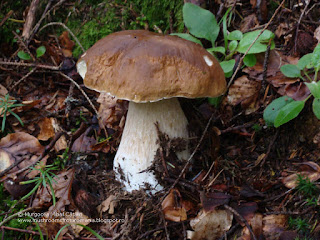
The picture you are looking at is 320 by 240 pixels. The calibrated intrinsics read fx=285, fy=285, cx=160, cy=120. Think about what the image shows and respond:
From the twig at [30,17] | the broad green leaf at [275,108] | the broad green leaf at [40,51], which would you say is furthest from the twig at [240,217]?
the twig at [30,17]

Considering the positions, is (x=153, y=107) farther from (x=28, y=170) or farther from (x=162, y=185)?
(x=28, y=170)

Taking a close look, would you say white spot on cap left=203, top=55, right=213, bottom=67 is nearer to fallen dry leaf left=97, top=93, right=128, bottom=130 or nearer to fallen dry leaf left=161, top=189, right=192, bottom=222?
fallen dry leaf left=161, top=189, right=192, bottom=222

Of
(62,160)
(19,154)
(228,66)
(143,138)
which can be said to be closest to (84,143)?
(62,160)

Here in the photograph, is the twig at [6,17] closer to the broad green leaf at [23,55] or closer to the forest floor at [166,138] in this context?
the forest floor at [166,138]

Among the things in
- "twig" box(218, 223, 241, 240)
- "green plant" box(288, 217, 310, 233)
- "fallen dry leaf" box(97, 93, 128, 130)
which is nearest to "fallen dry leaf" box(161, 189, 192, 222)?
"twig" box(218, 223, 241, 240)

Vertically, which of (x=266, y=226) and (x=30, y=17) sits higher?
Result: (x=30, y=17)

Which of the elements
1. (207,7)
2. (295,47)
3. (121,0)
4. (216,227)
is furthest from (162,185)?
(121,0)

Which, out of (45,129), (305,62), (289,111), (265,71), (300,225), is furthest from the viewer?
(45,129)

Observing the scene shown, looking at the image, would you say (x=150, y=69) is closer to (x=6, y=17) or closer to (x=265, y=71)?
(x=265, y=71)
